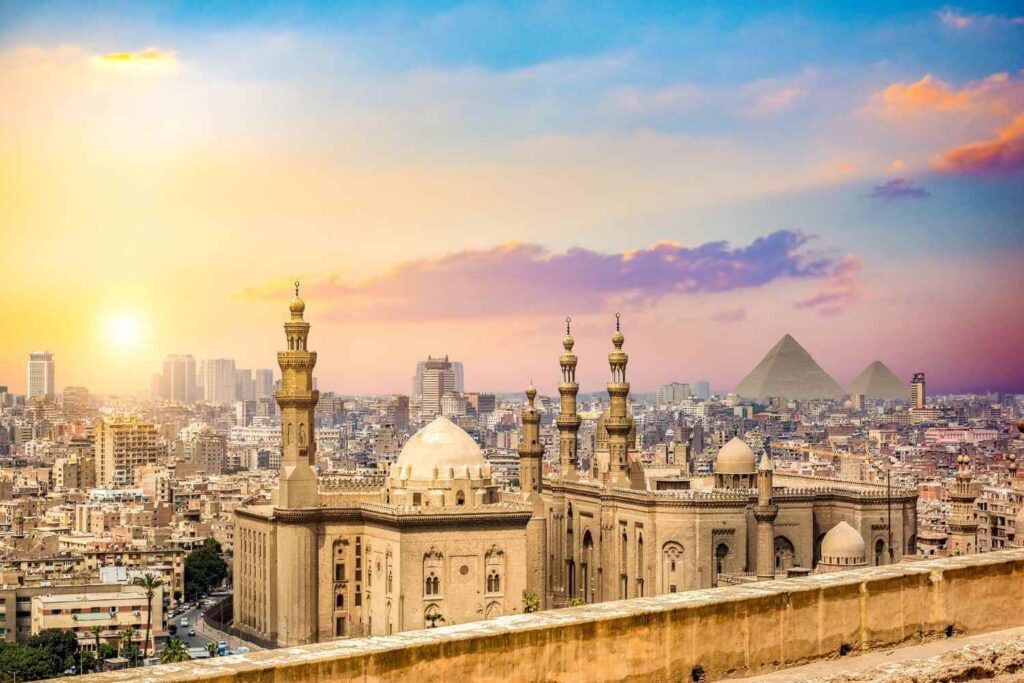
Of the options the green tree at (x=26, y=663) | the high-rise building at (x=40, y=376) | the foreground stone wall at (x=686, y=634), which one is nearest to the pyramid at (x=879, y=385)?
the high-rise building at (x=40, y=376)

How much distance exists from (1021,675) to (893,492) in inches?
1046

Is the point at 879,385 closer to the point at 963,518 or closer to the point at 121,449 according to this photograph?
the point at 121,449

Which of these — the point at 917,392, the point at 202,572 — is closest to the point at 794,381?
the point at 917,392

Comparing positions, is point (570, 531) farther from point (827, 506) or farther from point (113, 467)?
point (113, 467)

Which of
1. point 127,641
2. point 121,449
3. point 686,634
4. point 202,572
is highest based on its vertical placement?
point 686,634

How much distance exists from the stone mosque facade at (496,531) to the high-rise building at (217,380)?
2026 inches

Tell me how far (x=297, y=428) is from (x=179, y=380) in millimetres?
71159

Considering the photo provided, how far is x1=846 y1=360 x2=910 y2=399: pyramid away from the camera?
8931 centimetres

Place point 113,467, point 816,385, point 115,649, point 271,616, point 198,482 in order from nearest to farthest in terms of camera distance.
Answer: point 271,616 → point 115,649 → point 198,482 → point 113,467 → point 816,385

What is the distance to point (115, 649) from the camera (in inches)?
1531

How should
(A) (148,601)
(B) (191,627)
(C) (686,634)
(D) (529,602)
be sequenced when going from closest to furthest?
1. (C) (686,634)
2. (D) (529,602)
3. (A) (148,601)
4. (B) (191,627)

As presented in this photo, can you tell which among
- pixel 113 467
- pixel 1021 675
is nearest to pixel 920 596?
pixel 1021 675

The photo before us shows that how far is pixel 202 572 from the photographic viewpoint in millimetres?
53938

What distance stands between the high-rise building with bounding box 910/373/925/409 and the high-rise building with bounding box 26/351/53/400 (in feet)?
148
